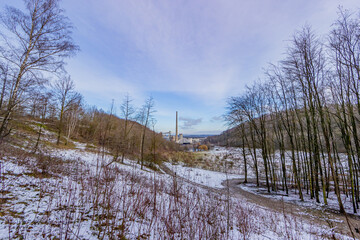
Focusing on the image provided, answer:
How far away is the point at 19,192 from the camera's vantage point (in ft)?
12.9

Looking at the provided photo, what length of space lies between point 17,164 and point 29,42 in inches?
239

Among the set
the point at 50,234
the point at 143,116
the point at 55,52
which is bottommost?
the point at 50,234

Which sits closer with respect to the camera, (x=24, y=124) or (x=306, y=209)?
(x=24, y=124)

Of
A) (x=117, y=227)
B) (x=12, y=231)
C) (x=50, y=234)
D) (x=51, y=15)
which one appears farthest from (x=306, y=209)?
(x=51, y=15)

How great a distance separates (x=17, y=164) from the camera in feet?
20.4

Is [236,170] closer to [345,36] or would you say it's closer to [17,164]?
[345,36]

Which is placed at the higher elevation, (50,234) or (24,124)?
(24,124)

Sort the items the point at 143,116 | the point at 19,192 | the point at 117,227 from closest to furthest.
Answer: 1. the point at 117,227
2. the point at 19,192
3. the point at 143,116

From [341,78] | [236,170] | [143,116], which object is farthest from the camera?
[236,170]

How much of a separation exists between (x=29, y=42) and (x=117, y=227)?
32.7 ft

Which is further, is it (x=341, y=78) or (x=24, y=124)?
(x=341, y=78)

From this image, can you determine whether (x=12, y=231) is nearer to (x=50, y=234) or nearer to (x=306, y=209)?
Result: (x=50, y=234)

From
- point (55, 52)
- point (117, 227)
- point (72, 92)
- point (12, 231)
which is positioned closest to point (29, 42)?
point (55, 52)

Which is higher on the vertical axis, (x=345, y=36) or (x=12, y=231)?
(x=345, y=36)
